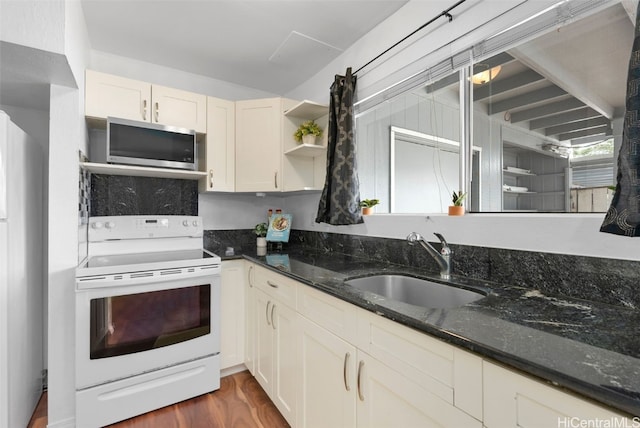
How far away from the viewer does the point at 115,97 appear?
2.03 metres

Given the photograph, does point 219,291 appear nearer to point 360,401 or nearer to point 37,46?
point 360,401

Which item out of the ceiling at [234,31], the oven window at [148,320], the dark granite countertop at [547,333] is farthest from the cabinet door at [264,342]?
the ceiling at [234,31]

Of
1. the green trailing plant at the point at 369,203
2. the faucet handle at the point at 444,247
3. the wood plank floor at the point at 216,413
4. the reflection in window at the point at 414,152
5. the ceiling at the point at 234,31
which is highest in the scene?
the ceiling at the point at 234,31

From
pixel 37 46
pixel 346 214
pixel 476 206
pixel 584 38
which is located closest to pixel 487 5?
pixel 584 38

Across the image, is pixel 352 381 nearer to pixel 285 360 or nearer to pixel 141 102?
pixel 285 360

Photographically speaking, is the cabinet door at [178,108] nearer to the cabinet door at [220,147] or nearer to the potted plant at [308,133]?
the cabinet door at [220,147]

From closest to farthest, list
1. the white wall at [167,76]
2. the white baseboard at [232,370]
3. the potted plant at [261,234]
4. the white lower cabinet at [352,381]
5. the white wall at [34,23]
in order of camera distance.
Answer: the white lower cabinet at [352,381] < the white wall at [34,23] < the white baseboard at [232,370] < the white wall at [167,76] < the potted plant at [261,234]

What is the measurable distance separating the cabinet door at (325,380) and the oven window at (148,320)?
32.9 inches

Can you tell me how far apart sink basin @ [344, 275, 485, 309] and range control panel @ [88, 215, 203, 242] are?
1622mm

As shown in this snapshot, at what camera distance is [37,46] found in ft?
4.39

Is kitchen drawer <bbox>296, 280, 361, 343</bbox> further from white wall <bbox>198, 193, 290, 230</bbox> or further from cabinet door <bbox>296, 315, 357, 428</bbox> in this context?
white wall <bbox>198, 193, 290, 230</bbox>

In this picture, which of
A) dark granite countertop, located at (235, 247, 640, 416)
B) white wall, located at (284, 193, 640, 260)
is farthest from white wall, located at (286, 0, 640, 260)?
dark granite countertop, located at (235, 247, 640, 416)

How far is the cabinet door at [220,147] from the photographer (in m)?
2.40

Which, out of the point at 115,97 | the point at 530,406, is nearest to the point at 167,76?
the point at 115,97
